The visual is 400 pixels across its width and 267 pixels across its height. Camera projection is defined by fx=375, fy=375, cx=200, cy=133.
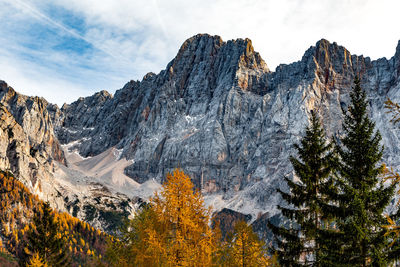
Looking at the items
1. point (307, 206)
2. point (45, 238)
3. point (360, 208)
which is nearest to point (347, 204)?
point (360, 208)

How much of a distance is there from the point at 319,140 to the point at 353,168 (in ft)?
11.4

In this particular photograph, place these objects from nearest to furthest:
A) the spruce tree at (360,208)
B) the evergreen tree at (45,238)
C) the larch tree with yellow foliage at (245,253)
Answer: the spruce tree at (360,208) → the larch tree with yellow foliage at (245,253) → the evergreen tree at (45,238)

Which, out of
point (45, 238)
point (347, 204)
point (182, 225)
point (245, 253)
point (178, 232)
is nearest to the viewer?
point (178, 232)

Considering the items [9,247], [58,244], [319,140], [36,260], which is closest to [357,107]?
[319,140]

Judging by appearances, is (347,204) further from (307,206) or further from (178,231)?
(178,231)

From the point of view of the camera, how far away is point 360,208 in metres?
15.9

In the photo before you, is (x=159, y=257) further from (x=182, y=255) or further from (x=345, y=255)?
(x=345, y=255)

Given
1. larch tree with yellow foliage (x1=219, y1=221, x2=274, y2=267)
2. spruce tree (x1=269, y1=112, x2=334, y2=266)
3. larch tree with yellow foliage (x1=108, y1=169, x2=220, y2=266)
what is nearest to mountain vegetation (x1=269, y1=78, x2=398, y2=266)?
spruce tree (x1=269, y1=112, x2=334, y2=266)

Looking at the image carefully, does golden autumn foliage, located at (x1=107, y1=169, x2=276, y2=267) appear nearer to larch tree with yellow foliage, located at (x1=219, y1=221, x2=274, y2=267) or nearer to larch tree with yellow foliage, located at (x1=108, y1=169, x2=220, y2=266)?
larch tree with yellow foliage, located at (x1=108, y1=169, x2=220, y2=266)

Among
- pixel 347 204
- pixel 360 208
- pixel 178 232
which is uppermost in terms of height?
pixel 347 204

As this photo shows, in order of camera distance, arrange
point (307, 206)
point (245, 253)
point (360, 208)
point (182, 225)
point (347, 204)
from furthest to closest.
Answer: point (245, 253) < point (307, 206) < point (347, 204) < point (182, 225) < point (360, 208)

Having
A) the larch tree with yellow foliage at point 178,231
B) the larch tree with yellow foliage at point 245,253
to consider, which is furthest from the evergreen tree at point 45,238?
the larch tree with yellow foliage at point 178,231

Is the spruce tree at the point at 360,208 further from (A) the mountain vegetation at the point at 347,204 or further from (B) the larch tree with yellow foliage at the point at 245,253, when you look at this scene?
(B) the larch tree with yellow foliage at the point at 245,253

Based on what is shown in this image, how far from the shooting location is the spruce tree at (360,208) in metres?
16.0
